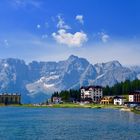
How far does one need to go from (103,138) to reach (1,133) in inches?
847

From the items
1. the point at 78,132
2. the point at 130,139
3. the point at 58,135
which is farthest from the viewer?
the point at 78,132

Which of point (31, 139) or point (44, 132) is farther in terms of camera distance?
point (44, 132)

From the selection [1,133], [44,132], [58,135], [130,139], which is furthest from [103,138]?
[1,133]

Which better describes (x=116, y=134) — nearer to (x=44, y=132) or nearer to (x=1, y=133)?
(x=44, y=132)

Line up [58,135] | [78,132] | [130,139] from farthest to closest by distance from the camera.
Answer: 1. [78,132]
2. [58,135]
3. [130,139]

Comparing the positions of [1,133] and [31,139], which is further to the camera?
[1,133]

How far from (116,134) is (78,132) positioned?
8.50m

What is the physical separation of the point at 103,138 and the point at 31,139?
40.0 ft

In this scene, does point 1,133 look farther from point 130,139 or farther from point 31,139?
point 130,139

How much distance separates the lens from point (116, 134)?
82.4 meters

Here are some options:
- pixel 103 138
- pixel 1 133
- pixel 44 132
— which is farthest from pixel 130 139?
pixel 1 133

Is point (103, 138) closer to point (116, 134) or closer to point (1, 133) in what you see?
point (116, 134)

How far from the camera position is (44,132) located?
288 ft

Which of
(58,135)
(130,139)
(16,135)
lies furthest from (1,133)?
(130,139)
